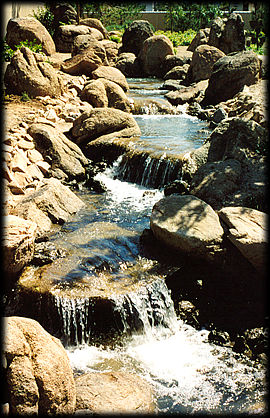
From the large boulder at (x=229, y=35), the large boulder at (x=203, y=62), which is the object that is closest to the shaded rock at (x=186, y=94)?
the large boulder at (x=203, y=62)

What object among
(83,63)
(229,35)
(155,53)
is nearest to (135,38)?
(155,53)

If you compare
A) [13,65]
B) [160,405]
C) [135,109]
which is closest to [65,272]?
[160,405]

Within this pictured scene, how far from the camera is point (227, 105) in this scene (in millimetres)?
16234

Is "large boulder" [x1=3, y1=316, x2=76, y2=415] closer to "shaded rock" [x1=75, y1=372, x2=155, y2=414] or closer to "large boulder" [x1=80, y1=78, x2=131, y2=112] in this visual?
"shaded rock" [x1=75, y1=372, x2=155, y2=414]

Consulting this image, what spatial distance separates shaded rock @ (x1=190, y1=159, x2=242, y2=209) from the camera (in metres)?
7.69

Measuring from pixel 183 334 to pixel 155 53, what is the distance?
22575 mm

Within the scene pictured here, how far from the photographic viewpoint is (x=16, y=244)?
5824 mm

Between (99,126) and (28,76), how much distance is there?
10.4 ft

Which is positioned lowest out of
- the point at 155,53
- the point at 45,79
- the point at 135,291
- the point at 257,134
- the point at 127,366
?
the point at 127,366

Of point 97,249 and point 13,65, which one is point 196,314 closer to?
point 97,249

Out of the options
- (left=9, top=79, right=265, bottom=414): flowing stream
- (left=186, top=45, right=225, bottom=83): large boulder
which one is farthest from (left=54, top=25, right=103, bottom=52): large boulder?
(left=9, top=79, right=265, bottom=414): flowing stream

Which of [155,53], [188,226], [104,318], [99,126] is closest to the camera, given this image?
[104,318]

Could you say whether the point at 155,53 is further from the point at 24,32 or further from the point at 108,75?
the point at 24,32

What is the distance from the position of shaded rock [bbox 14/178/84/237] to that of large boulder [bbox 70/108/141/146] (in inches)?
126
